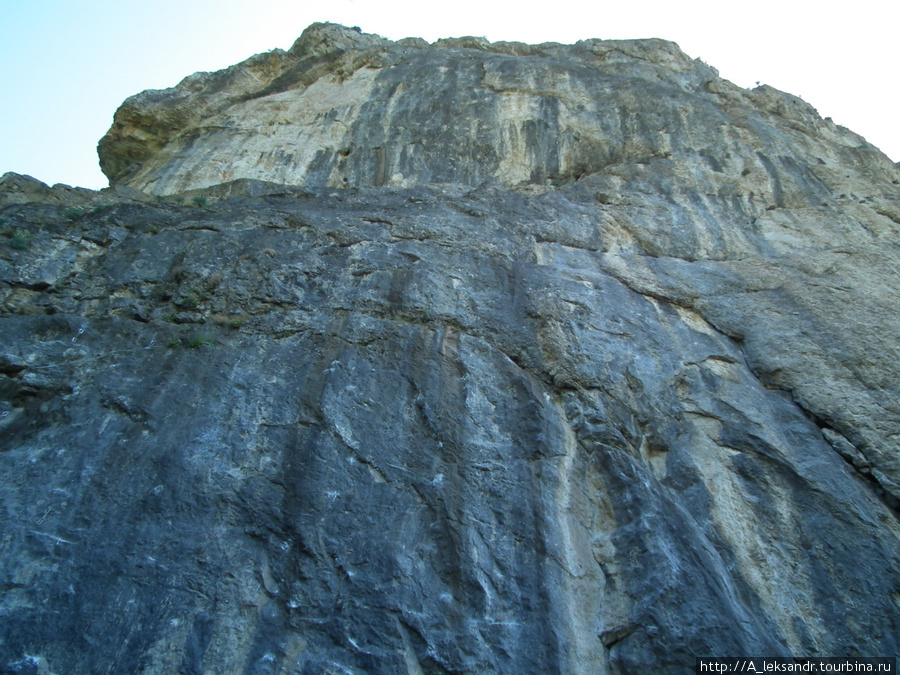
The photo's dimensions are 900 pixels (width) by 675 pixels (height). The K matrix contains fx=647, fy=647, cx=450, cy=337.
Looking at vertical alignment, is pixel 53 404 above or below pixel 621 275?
below

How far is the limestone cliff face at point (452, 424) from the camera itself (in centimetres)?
601

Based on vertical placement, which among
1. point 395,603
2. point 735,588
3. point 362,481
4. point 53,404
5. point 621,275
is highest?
point 621,275

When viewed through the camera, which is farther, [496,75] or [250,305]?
[496,75]

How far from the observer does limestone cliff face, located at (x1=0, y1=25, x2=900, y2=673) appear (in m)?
6.01

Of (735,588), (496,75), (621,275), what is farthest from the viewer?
(496,75)

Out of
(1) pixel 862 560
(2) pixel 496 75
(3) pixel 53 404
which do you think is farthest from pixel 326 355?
(2) pixel 496 75

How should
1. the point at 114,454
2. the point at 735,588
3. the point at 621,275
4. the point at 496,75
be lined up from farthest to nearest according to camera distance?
the point at 496,75, the point at 621,275, the point at 114,454, the point at 735,588

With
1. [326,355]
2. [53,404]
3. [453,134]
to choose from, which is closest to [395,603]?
[326,355]

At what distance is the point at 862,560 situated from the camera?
671 centimetres

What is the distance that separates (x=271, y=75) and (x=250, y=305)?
36.2 ft

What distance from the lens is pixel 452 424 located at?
24.8 ft

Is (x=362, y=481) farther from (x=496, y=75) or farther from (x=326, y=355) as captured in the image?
(x=496, y=75)

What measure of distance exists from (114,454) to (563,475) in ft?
16.1

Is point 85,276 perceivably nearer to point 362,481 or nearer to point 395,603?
point 362,481
